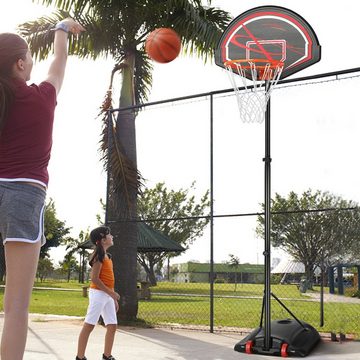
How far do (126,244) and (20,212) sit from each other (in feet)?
29.6

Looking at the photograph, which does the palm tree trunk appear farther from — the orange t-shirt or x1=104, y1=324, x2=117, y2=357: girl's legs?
x1=104, y1=324, x2=117, y2=357: girl's legs

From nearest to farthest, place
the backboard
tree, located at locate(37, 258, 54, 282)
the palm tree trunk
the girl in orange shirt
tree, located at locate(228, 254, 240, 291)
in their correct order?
the girl in orange shirt, the backboard, the palm tree trunk, tree, located at locate(228, 254, 240, 291), tree, located at locate(37, 258, 54, 282)

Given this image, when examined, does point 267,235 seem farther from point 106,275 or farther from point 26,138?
point 26,138

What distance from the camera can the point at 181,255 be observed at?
81.7 ft

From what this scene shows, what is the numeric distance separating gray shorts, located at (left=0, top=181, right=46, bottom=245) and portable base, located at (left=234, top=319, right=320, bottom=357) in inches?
205

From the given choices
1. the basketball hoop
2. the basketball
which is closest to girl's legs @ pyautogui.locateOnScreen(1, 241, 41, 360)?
the basketball hoop

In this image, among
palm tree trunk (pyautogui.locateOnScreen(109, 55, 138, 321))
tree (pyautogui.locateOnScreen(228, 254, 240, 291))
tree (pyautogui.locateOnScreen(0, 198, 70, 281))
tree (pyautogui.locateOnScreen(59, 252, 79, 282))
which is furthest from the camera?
tree (pyautogui.locateOnScreen(59, 252, 79, 282))

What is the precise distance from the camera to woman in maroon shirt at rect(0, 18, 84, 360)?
7.93 feet

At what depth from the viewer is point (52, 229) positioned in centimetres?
4872

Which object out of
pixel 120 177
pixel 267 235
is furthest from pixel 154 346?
pixel 120 177

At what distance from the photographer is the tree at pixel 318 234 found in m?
11.1

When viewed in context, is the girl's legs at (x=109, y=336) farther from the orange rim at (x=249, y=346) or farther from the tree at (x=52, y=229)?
the tree at (x=52, y=229)

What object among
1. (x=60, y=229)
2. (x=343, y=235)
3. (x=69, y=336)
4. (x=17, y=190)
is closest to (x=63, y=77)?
(x=17, y=190)

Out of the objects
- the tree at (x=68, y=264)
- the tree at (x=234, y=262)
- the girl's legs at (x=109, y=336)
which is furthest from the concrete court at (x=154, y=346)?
the tree at (x=68, y=264)
